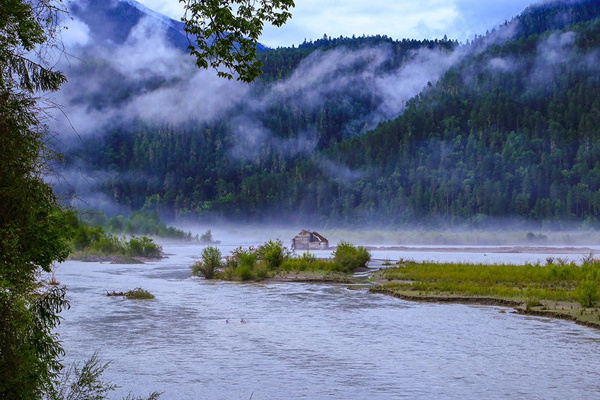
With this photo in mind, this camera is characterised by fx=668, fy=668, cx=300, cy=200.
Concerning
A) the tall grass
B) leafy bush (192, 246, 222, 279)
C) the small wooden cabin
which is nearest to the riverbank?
→ the tall grass

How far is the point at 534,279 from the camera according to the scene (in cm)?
4856

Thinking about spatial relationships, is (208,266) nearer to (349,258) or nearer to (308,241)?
(349,258)

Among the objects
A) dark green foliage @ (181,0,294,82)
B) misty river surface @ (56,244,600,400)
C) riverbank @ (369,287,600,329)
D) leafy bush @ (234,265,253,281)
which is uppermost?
dark green foliage @ (181,0,294,82)

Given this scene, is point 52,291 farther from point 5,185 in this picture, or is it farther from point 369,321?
point 369,321

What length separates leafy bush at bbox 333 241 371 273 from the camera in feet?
211

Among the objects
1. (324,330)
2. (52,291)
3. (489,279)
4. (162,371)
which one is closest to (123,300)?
(324,330)

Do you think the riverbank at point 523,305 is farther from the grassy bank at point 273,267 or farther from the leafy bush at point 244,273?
the leafy bush at point 244,273

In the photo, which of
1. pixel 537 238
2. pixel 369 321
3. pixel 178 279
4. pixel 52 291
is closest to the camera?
pixel 52 291

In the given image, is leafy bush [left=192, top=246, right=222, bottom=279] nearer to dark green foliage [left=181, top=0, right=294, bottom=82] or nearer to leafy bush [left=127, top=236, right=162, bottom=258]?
leafy bush [left=127, top=236, right=162, bottom=258]

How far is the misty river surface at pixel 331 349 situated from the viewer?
59.7 feet

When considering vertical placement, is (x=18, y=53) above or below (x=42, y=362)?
above

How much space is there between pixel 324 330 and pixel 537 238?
153628 millimetres

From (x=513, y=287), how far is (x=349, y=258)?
23.6m

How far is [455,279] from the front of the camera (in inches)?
1983
